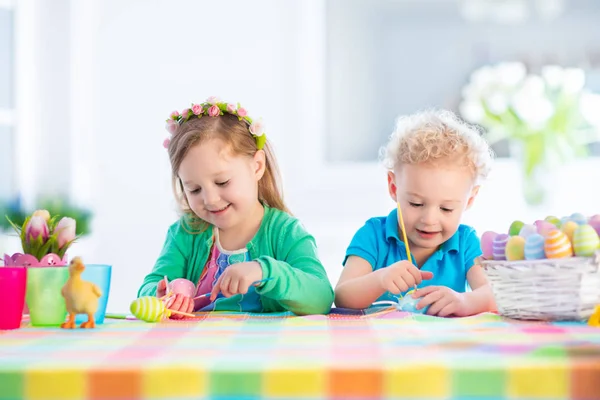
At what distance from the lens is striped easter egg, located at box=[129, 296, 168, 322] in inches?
46.6

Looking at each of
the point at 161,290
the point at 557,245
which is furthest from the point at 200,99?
the point at 557,245

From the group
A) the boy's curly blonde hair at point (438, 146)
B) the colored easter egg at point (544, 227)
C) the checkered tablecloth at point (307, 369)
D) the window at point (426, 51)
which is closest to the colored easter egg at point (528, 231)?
the colored easter egg at point (544, 227)

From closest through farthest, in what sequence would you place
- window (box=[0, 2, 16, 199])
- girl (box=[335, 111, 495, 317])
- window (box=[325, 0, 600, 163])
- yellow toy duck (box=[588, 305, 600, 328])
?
yellow toy duck (box=[588, 305, 600, 328])
girl (box=[335, 111, 495, 317])
window (box=[0, 2, 16, 199])
window (box=[325, 0, 600, 163])

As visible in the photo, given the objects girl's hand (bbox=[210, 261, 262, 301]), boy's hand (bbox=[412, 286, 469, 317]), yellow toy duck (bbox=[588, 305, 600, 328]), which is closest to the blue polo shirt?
boy's hand (bbox=[412, 286, 469, 317])

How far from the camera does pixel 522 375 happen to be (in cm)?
77

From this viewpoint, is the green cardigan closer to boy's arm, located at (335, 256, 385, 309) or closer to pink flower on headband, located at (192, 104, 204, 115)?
boy's arm, located at (335, 256, 385, 309)

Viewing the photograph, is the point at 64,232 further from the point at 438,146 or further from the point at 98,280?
the point at 438,146

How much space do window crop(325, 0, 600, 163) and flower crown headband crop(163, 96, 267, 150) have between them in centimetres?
246

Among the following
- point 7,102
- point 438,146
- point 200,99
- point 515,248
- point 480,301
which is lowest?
point 480,301

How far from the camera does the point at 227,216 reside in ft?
5.15

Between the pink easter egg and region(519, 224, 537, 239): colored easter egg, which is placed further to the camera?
the pink easter egg

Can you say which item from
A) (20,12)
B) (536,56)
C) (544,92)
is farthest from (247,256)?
(536,56)

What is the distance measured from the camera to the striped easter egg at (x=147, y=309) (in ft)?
3.88

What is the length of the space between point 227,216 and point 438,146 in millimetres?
460
